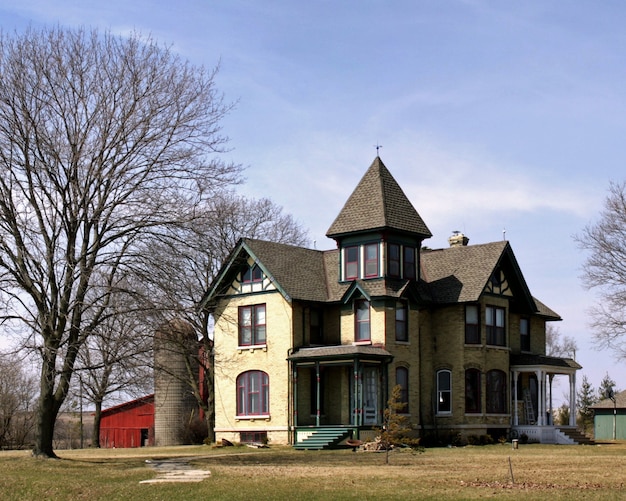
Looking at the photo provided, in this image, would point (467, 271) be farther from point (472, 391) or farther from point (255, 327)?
point (255, 327)

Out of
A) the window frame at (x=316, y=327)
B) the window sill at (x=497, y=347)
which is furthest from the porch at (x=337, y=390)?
the window sill at (x=497, y=347)

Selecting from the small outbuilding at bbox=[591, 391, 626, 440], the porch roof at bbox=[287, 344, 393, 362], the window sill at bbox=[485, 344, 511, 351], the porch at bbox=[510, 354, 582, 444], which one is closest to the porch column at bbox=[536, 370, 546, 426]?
the porch at bbox=[510, 354, 582, 444]

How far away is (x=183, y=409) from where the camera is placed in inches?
2271

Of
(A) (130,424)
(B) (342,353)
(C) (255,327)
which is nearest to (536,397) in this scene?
(B) (342,353)

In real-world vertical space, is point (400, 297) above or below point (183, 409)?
above

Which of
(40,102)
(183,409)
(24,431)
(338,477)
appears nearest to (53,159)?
(40,102)

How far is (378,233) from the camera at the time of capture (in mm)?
44031

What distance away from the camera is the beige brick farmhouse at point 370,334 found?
143 feet

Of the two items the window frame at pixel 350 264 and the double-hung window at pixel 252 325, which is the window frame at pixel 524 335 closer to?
the window frame at pixel 350 264

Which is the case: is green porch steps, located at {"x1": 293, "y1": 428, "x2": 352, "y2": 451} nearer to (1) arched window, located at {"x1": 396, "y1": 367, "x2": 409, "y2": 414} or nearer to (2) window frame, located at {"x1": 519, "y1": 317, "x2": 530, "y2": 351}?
(1) arched window, located at {"x1": 396, "y1": 367, "x2": 409, "y2": 414}

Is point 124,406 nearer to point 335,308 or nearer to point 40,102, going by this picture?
point 335,308

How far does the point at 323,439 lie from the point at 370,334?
545cm

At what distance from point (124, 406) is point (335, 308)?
2508 cm

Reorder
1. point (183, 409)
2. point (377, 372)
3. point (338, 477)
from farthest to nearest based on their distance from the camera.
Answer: point (183, 409), point (377, 372), point (338, 477)
